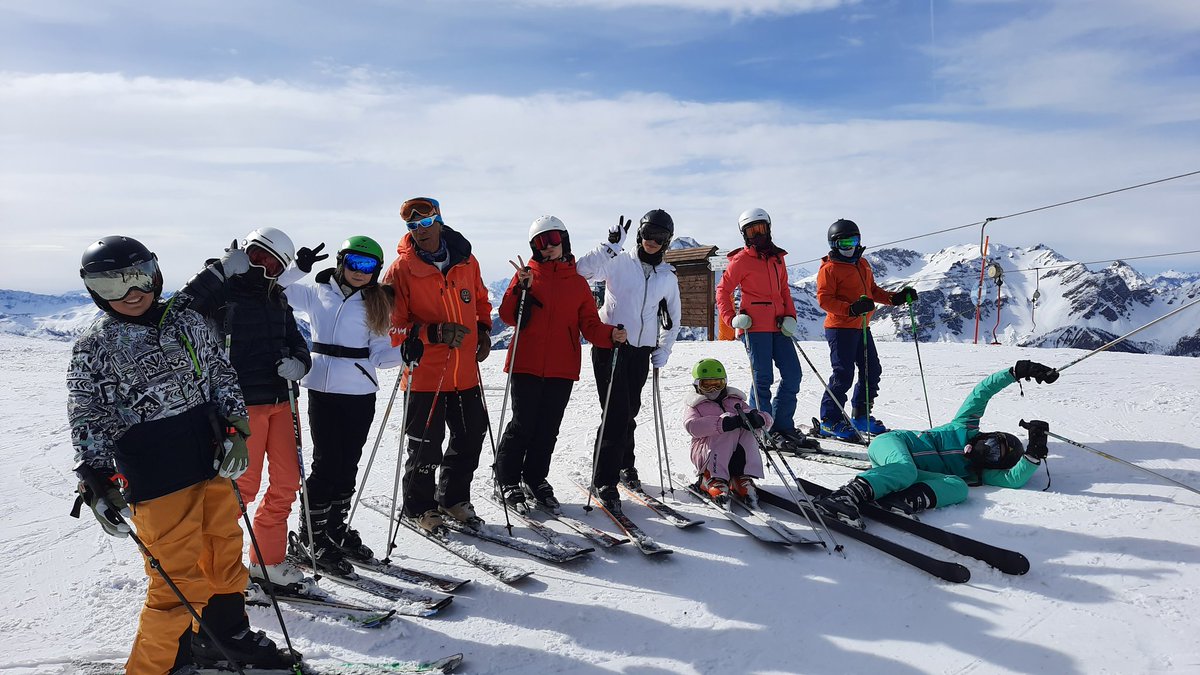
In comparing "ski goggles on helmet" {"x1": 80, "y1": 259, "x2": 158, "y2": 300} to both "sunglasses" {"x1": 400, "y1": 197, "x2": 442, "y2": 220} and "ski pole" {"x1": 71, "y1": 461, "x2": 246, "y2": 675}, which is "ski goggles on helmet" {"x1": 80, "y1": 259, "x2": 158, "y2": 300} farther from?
"sunglasses" {"x1": 400, "y1": 197, "x2": 442, "y2": 220}

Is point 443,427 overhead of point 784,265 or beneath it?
beneath

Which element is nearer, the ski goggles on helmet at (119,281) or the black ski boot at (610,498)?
Result: the ski goggles on helmet at (119,281)

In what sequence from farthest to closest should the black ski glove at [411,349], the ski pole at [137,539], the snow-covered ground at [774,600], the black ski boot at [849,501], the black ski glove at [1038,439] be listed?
the black ski glove at [1038,439] < the black ski boot at [849,501] < the black ski glove at [411,349] < the snow-covered ground at [774,600] < the ski pole at [137,539]

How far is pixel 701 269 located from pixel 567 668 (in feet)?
51.7

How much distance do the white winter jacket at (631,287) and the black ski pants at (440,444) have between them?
1333mm

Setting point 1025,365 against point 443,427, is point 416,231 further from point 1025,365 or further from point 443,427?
point 1025,365

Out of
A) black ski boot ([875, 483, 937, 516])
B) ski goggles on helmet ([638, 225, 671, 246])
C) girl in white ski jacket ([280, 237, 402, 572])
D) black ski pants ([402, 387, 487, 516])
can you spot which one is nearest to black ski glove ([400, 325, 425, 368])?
girl in white ski jacket ([280, 237, 402, 572])

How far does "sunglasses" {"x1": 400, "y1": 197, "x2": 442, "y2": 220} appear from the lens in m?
4.23

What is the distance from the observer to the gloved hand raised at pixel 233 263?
3354mm

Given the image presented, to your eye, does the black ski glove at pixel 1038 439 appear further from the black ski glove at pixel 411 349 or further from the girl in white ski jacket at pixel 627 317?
the black ski glove at pixel 411 349

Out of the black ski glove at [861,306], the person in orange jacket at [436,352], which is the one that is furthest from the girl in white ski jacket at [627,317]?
the black ski glove at [861,306]

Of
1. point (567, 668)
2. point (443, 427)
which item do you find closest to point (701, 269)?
point (443, 427)

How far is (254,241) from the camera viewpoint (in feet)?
11.7

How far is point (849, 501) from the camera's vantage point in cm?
458
